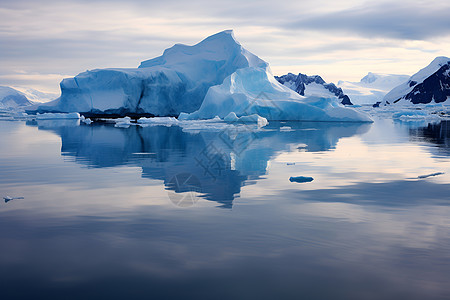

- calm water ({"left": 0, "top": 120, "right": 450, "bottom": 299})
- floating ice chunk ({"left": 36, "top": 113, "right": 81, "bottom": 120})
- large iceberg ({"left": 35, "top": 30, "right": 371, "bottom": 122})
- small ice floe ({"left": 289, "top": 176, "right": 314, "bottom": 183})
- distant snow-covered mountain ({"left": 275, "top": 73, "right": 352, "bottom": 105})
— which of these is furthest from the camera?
distant snow-covered mountain ({"left": 275, "top": 73, "right": 352, "bottom": 105})

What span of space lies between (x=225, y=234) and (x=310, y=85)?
12819 cm

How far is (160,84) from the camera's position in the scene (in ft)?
117

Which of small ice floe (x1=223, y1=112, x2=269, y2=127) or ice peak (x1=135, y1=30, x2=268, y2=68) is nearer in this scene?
small ice floe (x1=223, y1=112, x2=269, y2=127)

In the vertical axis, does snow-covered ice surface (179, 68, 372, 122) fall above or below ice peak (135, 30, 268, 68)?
below

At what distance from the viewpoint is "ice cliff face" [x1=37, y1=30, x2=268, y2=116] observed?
35469 millimetres

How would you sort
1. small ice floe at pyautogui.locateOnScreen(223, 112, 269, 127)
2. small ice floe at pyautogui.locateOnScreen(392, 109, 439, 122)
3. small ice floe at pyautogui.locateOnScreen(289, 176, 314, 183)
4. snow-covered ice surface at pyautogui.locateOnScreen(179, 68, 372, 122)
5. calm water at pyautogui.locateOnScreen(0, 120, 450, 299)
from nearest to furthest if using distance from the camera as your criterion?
calm water at pyautogui.locateOnScreen(0, 120, 450, 299) → small ice floe at pyautogui.locateOnScreen(289, 176, 314, 183) → small ice floe at pyautogui.locateOnScreen(223, 112, 269, 127) → snow-covered ice surface at pyautogui.locateOnScreen(179, 68, 372, 122) → small ice floe at pyautogui.locateOnScreen(392, 109, 439, 122)

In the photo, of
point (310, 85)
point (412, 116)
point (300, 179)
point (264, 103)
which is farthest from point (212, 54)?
point (310, 85)

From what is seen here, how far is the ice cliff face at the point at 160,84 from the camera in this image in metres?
35.5

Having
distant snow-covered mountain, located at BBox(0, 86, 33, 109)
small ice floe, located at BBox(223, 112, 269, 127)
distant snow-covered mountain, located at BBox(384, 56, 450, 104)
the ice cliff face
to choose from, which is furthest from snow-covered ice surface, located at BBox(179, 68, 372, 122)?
distant snow-covered mountain, located at BBox(0, 86, 33, 109)

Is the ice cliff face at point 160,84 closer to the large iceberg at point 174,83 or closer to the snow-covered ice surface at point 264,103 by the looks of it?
the large iceberg at point 174,83

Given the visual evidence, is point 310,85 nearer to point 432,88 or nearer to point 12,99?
point 432,88

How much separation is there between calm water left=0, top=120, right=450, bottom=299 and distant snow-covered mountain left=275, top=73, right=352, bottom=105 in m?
116

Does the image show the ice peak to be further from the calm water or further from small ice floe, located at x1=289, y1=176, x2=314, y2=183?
the calm water

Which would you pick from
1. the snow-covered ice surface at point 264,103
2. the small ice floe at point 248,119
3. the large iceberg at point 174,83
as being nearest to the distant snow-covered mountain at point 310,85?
the large iceberg at point 174,83
